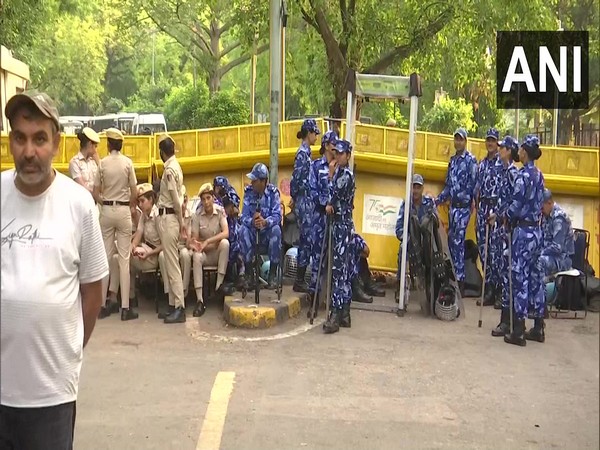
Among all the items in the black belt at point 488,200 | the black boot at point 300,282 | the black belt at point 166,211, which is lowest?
the black boot at point 300,282

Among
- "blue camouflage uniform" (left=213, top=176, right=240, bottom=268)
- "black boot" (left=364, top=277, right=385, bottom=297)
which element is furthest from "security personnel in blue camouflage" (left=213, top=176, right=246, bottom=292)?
"black boot" (left=364, top=277, right=385, bottom=297)

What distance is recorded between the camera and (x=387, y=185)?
967 centimetres

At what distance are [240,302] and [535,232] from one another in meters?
2.84

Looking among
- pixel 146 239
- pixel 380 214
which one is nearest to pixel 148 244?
pixel 146 239

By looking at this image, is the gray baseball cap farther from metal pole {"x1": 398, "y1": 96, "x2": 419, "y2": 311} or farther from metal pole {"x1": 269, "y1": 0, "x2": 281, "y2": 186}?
metal pole {"x1": 269, "y1": 0, "x2": 281, "y2": 186}

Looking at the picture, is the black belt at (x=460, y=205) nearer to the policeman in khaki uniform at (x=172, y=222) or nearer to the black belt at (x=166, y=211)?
the policeman in khaki uniform at (x=172, y=222)

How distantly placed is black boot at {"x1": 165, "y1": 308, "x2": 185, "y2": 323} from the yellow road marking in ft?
5.63

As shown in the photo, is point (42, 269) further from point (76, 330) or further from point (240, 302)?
point (240, 302)

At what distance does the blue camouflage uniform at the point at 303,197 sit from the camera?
837cm

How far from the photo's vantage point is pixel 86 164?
768 centimetres

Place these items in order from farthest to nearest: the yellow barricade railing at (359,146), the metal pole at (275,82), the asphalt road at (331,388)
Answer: the yellow barricade railing at (359,146), the metal pole at (275,82), the asphalt road at (331,388)

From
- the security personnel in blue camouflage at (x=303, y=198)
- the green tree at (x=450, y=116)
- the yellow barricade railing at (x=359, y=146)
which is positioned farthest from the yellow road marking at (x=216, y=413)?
the green tree at (x=450, y=116)

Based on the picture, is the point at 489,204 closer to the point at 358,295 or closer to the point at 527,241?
the point at 358,295

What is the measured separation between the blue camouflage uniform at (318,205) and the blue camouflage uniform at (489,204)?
1.86 metres
